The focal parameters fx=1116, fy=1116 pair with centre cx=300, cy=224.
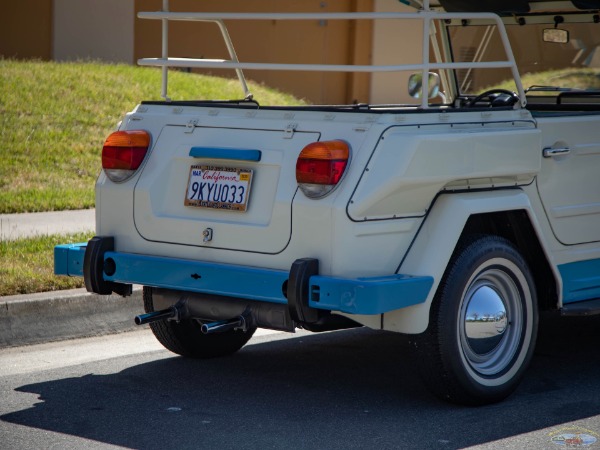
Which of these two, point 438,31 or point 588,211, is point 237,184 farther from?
point 438,31

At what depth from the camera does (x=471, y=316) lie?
5309mm

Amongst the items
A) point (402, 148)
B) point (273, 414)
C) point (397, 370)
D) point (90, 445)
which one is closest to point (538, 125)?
point (402, 148)

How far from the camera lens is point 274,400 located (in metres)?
5.46

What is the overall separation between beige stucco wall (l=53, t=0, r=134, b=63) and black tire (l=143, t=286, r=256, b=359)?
13.4 m

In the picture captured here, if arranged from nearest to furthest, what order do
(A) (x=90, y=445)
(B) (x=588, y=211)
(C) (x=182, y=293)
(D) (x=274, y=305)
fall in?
1. (A) (x=90, y=445)
2. (D) (x=274, y=305)
3. (C) (x=182, y=293)
4. (B) (x=588, y=211)

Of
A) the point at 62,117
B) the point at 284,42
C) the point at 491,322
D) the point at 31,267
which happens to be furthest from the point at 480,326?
the point at 284,42

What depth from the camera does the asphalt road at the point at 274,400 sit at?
4.85 metres

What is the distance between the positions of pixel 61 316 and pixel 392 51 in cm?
1785

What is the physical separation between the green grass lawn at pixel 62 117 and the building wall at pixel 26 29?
391cm

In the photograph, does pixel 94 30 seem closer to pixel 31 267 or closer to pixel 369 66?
pixel 31 267

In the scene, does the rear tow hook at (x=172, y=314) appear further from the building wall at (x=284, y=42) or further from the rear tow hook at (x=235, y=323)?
the building wall at (x=284, y=42)

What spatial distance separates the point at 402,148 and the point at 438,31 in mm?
2703

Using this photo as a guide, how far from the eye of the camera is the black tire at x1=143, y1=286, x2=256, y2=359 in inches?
240

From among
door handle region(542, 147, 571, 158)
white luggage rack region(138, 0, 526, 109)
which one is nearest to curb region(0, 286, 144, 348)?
white luggage rack region(138, 0, 526, 109)
